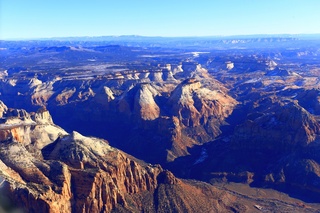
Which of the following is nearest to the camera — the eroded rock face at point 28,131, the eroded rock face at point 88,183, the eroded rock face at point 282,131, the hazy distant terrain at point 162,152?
the eroded rock face at point 88,183

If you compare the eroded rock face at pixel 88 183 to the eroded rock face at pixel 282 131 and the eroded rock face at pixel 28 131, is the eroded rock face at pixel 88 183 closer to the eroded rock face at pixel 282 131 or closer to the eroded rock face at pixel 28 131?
the eroded rock face at pixel 28 131

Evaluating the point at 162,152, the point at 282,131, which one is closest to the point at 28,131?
the point at 162,152

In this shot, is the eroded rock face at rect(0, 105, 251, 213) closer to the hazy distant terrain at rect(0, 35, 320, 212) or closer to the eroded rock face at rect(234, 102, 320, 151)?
the hazy distant terrain at rect(0, 35, 320, 212)

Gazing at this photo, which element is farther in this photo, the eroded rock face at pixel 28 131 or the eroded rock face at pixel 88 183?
the eroded rock face at pixel 28 131

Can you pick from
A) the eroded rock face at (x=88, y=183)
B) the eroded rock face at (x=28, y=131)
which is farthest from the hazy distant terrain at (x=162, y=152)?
the eroded rock face at (x=28, y=131)

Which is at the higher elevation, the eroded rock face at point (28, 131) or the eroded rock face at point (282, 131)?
the eroded rock face at point (28, 131)

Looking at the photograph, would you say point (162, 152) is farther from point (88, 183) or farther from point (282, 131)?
point (88, 183)

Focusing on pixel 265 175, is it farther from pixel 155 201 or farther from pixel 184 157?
pixel 155 201

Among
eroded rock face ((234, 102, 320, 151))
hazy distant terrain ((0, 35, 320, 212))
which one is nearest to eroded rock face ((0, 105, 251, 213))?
hazy distant terrain ((0, 35, 320, 212))

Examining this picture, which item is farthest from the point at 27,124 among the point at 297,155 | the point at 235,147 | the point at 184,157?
the point at 297,155

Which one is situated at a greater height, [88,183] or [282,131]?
[88,183]
